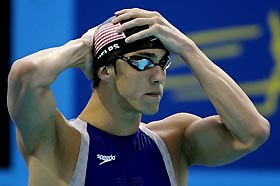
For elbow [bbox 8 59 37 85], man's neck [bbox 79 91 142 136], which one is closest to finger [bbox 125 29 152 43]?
man's neck [bbox 79 91 142 136]

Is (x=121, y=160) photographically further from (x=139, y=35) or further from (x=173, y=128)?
(x=139, y=35)

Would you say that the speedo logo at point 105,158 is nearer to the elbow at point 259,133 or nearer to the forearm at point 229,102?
the forearm at point 229,102

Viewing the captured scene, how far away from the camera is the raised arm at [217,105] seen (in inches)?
133

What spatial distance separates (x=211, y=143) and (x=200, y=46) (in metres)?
1.53

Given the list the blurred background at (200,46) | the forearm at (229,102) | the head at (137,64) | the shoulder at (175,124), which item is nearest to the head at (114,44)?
the head at (137,64)

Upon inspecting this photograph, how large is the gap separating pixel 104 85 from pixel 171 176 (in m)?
0.49

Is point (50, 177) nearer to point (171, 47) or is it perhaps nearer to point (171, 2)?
point (171, 47)

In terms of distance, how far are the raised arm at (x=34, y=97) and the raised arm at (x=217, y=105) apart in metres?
0.34

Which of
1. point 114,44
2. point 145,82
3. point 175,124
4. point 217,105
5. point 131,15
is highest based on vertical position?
point 131,15

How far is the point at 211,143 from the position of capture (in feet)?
11.7

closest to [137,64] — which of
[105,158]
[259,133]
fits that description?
[105,158]

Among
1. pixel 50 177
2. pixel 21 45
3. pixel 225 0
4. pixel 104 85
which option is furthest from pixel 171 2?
pixel 50 177

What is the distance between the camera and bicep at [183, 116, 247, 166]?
3.52 meters

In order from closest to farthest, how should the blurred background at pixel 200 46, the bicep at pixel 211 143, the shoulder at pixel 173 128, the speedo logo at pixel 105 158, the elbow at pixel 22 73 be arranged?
the elbow at pixel 22 73
the speedo logo at pixel 105 158
the bicep at pixel 211 143
the shoulder at pixel 173 128
the blurred background at pixel 200 46
